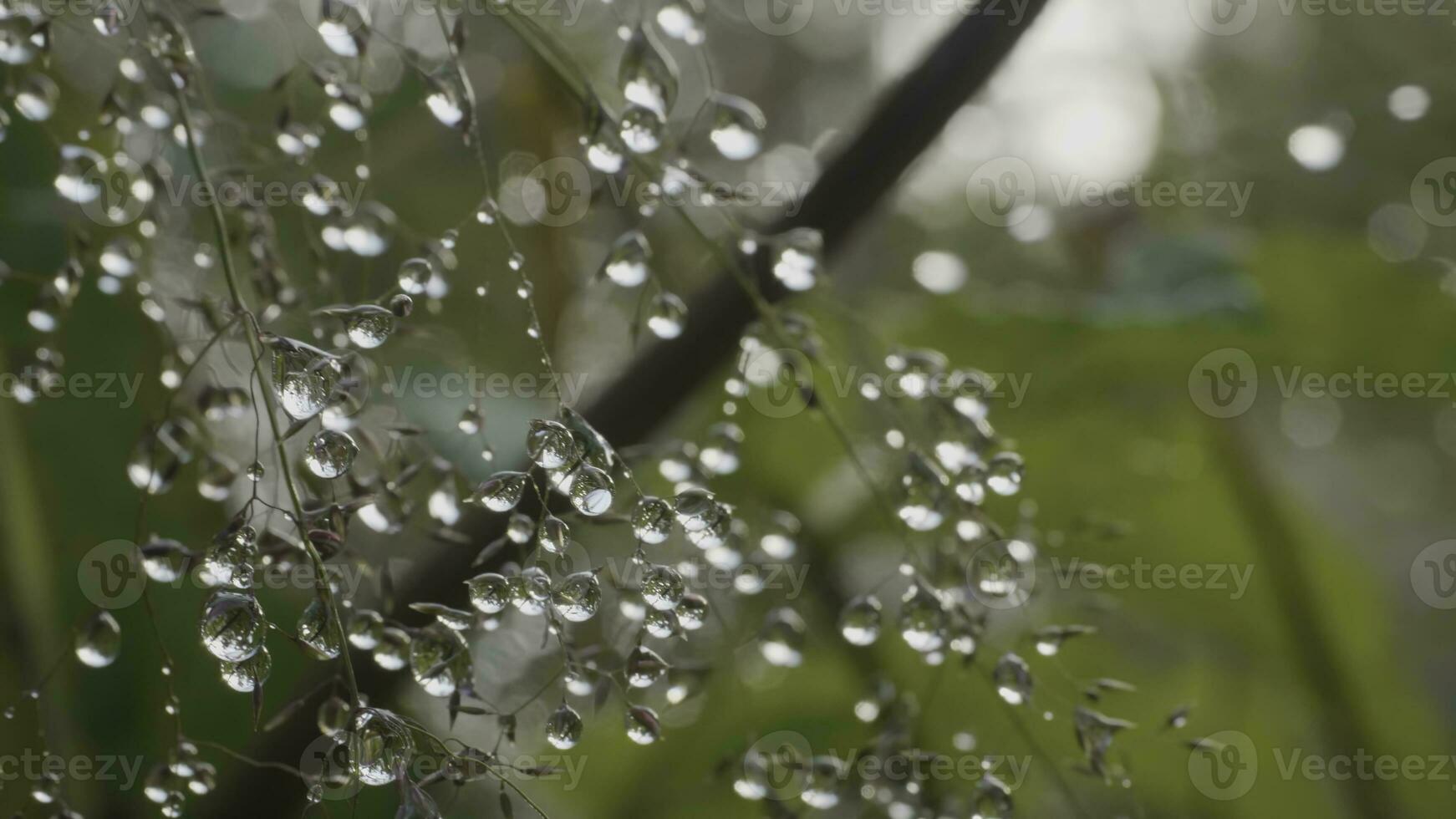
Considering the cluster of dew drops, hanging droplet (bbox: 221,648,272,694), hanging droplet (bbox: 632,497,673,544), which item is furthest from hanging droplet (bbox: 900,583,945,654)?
hanging droplet (bbox: 221,648,272,694)

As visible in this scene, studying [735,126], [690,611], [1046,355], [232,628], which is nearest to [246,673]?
[232,628]

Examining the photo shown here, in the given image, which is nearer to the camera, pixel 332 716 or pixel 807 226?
pixel 332 716

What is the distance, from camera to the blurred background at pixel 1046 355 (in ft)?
2.68

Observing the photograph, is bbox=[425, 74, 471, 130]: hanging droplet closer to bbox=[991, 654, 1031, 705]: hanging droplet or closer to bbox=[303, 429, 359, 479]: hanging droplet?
bbox=[303, 429, 359, 479]: hanging droplet

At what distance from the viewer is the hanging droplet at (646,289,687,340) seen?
1.33 ft

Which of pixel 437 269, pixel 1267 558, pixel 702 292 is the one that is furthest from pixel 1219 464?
Result: pixel 437 269

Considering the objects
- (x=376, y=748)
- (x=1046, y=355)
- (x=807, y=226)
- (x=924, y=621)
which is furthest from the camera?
(x=1046, y=355)

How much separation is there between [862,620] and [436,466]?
0.56ft

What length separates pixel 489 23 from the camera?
3.75 ft

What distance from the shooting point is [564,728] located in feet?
1.07

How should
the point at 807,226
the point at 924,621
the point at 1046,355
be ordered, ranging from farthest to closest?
the point at 1046,355 < the point at 807,226 < the point at 924,621

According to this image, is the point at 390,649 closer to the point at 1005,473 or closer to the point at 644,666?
the point at 644,666

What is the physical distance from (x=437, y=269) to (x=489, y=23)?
0.77 m

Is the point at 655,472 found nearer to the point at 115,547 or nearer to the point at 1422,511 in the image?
the point at 115,547
